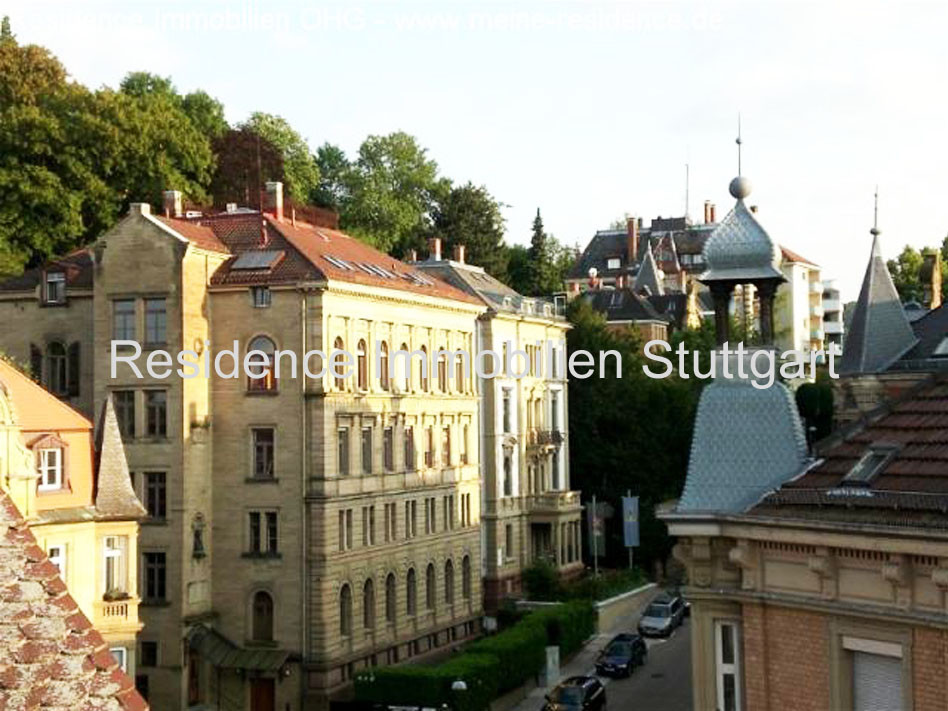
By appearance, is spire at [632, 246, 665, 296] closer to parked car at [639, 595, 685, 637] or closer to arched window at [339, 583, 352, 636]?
parked car at [639, 595, 685, 637]

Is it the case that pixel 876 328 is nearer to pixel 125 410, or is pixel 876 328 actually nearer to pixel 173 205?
pixel 125 410

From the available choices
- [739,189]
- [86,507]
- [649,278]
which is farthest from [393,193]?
[739,189]

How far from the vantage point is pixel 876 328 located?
37.6 meters

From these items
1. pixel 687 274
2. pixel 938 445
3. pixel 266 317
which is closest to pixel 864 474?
pixel 938 445

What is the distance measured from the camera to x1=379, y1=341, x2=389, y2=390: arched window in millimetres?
58250

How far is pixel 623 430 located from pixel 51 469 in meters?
44.3

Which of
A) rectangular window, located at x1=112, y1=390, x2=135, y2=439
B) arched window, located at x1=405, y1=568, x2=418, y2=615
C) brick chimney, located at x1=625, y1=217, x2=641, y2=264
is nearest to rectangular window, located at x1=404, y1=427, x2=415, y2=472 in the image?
arched window, located at x1=405, y1=568, x2=418, y2=615

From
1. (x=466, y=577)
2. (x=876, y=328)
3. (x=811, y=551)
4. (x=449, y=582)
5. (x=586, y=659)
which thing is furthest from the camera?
(x=466, y=577)

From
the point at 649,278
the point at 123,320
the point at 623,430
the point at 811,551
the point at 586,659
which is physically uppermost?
the point at 649,278

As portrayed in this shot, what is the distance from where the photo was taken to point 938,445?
1862cm

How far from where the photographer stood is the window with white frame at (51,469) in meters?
43.2

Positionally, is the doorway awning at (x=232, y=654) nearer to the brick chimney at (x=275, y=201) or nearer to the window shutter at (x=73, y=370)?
the window shutter at (x=73, y=370)

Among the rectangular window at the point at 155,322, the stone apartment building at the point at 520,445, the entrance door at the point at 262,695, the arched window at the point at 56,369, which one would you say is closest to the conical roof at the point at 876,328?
the entrance door at the point at 262,695

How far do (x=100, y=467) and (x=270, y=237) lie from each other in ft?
44.0
